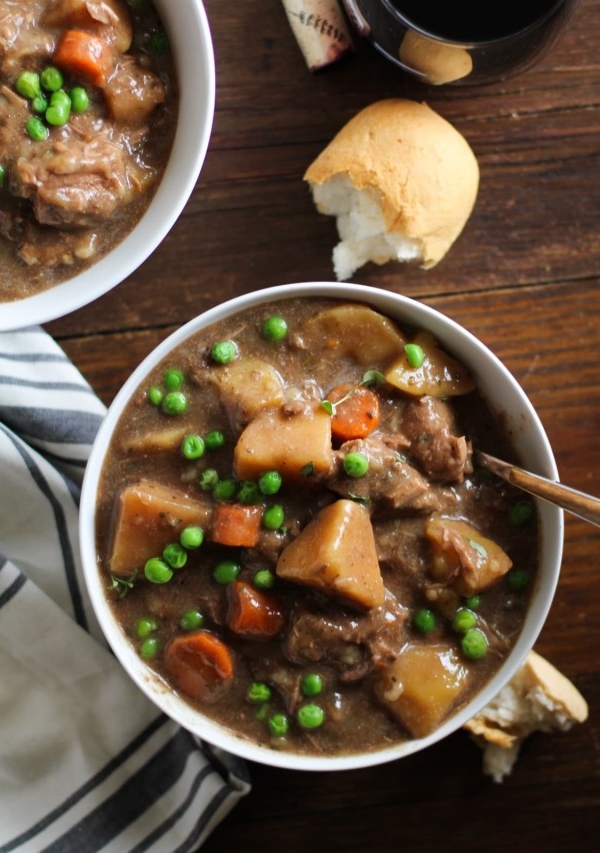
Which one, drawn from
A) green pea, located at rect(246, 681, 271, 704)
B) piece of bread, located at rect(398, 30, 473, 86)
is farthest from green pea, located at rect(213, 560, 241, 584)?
piece of bread, located at rect(398, 30, 473, 86)

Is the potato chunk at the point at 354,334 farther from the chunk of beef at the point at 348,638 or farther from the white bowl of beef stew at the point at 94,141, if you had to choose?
the chunk of beef at the point at 348,638

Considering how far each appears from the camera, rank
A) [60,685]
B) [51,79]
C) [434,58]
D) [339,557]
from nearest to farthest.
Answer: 1. [339,557]
2. [51,79]
3. [434,58]
4. [60,685]

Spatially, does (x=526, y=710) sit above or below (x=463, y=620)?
below

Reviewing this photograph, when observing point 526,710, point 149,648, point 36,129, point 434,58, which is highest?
point 36,129

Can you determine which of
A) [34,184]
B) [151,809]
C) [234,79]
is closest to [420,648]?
[151,809]

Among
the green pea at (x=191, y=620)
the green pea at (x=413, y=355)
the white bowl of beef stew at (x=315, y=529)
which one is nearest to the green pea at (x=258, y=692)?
the white bowl of beef stew at (x=315, y=529)

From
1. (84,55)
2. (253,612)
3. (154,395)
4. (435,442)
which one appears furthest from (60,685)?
(84,55)

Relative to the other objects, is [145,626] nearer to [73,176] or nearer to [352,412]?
[352,412]

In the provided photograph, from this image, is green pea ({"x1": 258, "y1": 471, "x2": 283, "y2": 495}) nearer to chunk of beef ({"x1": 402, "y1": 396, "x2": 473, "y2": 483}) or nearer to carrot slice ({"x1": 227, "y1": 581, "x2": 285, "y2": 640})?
carrot slice ({"x1": 227, "y1": 581, "x2": 285, "y2": 640})
